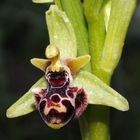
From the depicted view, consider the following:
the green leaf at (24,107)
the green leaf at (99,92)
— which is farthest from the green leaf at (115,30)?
the green leaf at (24,107)

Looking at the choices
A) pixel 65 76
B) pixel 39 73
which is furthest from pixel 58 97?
pixel 39 73

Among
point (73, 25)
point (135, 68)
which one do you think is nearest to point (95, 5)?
point (73, 25)

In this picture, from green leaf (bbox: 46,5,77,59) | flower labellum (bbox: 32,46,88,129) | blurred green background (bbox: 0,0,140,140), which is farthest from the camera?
blurred green background (bbox: 0,0,140,140)

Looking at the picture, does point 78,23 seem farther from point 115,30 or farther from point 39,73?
point 39,73

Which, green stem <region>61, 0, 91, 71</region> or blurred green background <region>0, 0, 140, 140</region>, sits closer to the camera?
green stem <region>61, 0, 91, 71</region>

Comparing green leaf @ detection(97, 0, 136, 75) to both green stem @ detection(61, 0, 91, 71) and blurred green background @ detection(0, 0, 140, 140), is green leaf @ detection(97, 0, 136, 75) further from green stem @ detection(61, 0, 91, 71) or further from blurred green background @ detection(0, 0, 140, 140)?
blurred green background @ detection(0, 0, 140, 140)

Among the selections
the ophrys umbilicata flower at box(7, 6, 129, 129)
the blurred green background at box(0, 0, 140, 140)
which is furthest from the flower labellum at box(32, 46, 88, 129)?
the blurred green background at box(0, 0, 140, 140)

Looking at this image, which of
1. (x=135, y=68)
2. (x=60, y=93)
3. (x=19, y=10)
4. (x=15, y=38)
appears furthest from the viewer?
(x=15, y=38)

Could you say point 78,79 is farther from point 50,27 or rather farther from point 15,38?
point 15,38
